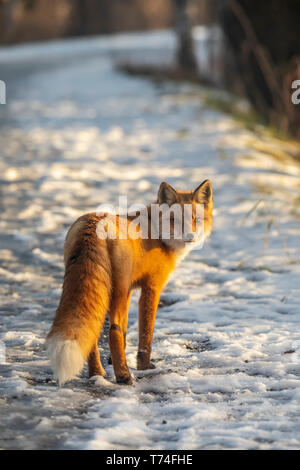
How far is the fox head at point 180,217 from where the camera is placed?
3.94 meters

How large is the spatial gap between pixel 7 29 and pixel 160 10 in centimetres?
1743

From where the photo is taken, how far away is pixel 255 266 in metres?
5.72

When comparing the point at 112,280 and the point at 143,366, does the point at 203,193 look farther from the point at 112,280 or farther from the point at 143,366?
the point at 143,366

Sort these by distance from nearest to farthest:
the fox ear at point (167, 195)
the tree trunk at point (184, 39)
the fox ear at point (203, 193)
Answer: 1. the fox ear at point (167, 195)
2. the fox ear at point (203, 193)
3. the tree trunk at point (184, 39)

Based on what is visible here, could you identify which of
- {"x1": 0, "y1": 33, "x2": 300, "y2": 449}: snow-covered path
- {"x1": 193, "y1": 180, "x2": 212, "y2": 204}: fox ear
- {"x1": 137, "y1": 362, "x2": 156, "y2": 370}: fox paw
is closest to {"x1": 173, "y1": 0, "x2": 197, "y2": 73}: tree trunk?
{"x1": 0, "y1": 33, "x2": 300, "y2": 449}: snow-covered path

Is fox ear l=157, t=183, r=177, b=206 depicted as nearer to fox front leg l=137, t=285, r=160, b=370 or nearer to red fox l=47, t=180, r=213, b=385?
red fox l=47, t=180, r=213, b=385

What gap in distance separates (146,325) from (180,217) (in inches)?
27.4

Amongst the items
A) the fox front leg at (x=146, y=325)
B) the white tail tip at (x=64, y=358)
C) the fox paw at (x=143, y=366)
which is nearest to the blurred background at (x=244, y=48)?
the fox front leg at (x=146, y=325)

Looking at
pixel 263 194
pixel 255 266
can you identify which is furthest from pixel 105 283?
pixel 263 194

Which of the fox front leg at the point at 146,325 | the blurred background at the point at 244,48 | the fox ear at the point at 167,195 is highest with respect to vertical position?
the blurred background at the point at 244,48

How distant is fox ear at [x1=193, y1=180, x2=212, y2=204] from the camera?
161 inches

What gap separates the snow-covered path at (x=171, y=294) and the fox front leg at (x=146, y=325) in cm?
9

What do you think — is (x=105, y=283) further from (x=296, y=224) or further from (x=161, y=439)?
(x=296, y=224)

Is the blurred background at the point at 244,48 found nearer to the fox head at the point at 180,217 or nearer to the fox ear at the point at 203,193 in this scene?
the fox ear at the point at 203,193
